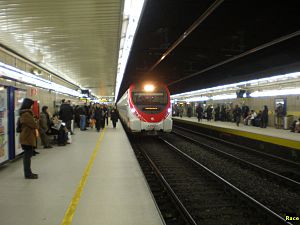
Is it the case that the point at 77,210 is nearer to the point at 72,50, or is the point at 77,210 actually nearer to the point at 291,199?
the point at 291,199

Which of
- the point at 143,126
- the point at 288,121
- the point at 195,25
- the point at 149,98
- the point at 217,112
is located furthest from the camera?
the point at 217,112

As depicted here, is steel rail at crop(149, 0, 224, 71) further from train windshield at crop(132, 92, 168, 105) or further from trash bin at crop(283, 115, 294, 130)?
trash bin at crop(283, 115, 294, 130)

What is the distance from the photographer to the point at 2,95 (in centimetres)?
702

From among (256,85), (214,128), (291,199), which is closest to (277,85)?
(256,85)

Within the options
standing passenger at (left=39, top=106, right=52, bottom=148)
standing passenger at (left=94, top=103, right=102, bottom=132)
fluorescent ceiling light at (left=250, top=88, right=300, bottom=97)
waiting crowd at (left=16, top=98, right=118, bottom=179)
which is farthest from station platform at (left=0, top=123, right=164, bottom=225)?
fluorescent ceiling light at (left=250, top=88, right=300, bottom=97)

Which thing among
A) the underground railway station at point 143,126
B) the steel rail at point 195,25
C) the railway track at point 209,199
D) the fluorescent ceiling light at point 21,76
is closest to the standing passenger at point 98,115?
the underground railway station at point 143,126

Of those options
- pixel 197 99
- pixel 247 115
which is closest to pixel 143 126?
pixel 247 115

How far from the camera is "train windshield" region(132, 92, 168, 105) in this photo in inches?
544

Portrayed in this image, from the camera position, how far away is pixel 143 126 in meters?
13.5

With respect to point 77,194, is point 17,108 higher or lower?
higher

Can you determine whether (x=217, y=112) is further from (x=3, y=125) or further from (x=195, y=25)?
(x=3, y=125)

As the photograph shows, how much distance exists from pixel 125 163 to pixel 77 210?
12.3 feet

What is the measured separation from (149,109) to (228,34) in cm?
474

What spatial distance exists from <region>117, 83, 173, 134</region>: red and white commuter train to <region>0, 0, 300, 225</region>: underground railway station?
0.05m
